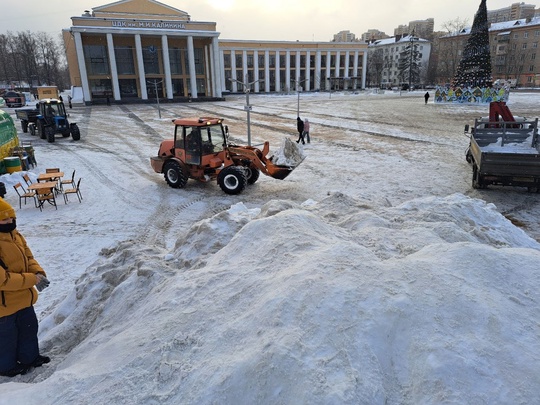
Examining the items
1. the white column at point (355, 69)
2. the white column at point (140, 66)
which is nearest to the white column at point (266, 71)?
the white column at point (355, 69)

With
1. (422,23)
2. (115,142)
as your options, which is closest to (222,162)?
(115,142)

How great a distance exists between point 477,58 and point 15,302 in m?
46.5

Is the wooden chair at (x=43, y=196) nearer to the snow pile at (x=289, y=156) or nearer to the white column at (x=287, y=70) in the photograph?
the snow pile at (x=289, y=156)

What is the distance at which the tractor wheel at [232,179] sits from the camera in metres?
11.0

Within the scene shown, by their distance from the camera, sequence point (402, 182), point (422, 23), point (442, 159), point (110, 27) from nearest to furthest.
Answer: point (402, 182) < point (442, 159) < point (110, 27) < point (422, 23)

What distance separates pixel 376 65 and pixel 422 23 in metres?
74.3

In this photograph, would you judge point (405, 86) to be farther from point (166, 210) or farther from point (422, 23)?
point (422, 23)

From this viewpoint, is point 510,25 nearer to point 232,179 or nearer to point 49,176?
point 232,179

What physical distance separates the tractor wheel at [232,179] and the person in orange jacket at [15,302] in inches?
289

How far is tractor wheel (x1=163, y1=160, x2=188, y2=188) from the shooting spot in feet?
38.3

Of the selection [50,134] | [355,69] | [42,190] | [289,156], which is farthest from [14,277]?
[355,69]

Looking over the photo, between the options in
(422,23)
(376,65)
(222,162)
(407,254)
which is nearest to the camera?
(407,254)

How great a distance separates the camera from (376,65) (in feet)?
333

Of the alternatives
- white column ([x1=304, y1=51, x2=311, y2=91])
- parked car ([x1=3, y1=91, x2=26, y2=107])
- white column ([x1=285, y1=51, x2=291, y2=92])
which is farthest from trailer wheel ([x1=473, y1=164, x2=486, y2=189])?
white column ([x1=304, y1=51, x2=311, y2=91])
